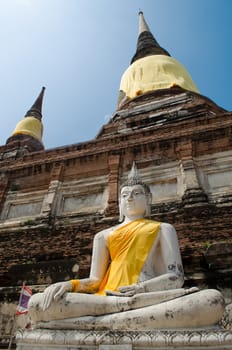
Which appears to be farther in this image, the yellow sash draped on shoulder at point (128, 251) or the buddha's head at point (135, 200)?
the buddha's head at point (135, 200)

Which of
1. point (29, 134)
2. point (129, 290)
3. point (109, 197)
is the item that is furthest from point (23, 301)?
point (29, 134)

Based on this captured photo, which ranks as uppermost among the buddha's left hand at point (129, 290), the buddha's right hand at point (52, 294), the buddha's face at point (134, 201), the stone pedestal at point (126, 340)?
the buddha's face at point (134, 201)

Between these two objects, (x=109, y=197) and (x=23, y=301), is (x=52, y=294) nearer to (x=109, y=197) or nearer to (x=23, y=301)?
(x=23, y=301)

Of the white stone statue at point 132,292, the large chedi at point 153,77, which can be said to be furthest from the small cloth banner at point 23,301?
the large chedi at point 153,77

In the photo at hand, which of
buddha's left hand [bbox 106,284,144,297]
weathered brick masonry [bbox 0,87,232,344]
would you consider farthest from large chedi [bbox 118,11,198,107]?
buddha's left hand [bbox 106,284,144,297]

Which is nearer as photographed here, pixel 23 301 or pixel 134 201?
pixel 134 201

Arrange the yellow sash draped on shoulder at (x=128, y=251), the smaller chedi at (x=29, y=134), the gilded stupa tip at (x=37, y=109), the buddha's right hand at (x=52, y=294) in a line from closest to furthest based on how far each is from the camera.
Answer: the buddha's right hand at (x=52, y=294) < the yellow sash draped on shoulder at (x=128, y=251) < the smaller chedi at (x=29, y=134) < the gilded stupa tip at (x=37, y=109)

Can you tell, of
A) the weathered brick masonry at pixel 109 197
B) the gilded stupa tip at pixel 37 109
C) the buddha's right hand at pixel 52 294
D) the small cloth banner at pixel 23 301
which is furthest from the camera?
the gilded stupa tip at pixel 37 109

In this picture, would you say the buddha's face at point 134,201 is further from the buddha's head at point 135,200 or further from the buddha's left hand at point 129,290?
the buddha's left hand at point 129,290

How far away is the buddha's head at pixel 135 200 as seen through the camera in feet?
14.4

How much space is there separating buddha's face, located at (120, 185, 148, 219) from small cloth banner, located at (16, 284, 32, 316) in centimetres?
255

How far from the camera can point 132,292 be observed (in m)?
3.14

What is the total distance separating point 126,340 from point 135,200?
6.97 feet

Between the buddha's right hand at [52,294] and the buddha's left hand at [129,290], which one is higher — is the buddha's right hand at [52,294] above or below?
below
